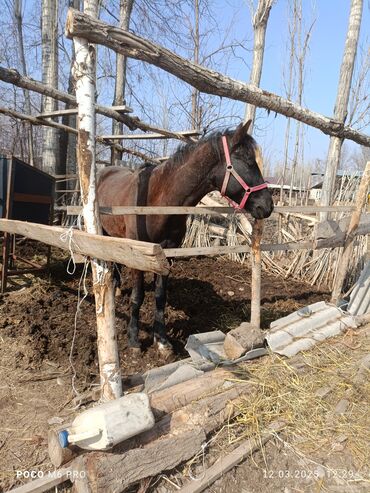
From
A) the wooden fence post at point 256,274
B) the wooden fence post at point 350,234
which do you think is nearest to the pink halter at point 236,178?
the wooden fence post at point 256,274

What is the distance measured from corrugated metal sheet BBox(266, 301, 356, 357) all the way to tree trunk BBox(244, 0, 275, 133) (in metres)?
5.35

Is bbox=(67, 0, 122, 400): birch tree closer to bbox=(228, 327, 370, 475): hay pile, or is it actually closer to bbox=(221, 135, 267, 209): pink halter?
bbox=(228, 327, 370, 475): hay pile

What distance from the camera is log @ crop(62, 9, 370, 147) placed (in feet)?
6.76

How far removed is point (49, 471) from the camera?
6.44 ft

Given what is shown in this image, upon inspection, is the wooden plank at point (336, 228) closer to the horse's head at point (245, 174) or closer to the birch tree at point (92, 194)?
the horse's head at point (245, 174)

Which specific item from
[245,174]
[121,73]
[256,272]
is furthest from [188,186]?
[121,73]

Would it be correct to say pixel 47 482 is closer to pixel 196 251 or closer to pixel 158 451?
pixel 158 451

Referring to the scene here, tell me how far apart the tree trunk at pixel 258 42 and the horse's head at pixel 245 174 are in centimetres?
489

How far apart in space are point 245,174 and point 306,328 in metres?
1.71

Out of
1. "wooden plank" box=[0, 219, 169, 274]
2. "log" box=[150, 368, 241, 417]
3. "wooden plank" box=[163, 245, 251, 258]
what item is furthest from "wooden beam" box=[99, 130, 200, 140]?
"log" box=[150, 368, 241, 417]

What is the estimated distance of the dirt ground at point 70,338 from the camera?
6.90ft

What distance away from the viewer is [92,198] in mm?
2229

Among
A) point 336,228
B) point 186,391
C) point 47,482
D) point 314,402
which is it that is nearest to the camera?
point 47,482

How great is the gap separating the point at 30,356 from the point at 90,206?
1.98m
